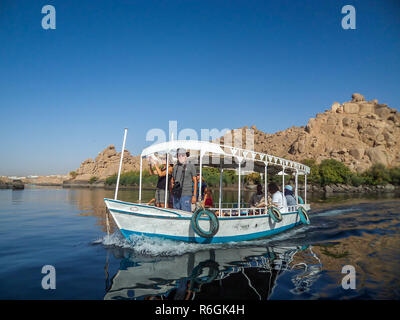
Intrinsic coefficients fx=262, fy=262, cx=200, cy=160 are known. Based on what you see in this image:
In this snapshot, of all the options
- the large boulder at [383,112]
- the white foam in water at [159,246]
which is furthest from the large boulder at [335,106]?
the white foam in water at [159,246]

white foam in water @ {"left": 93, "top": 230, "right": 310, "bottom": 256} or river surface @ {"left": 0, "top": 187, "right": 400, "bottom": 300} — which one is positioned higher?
white foam in water @ {"left": 93, "top": 230, "right": 310, "bottom": 256}

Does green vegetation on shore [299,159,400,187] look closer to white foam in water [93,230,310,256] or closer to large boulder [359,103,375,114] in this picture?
white foam in water [93,230,310,256]

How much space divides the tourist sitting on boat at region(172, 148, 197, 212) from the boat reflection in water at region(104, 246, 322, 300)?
1857mm

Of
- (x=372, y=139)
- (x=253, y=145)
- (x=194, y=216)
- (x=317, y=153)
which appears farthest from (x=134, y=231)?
(x=253, y=145)

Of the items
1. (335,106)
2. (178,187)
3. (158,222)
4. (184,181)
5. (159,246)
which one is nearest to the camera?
Result: (158,222)

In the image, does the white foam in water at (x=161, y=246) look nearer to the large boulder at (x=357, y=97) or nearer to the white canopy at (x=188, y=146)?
the white canopy at (x=188, y=146)

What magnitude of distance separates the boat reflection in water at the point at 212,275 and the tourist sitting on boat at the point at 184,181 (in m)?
1.86

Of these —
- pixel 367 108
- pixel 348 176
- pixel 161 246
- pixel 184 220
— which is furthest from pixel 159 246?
pixel 367 108

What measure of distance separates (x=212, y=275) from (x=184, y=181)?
3.55 meters

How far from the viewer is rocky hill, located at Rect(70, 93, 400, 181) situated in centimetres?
10456

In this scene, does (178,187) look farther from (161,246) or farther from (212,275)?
(212,275)

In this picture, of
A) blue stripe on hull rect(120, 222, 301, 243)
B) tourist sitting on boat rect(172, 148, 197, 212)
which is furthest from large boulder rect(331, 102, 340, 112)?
tourist sitting on boat rect(172, 148, 197, 212)

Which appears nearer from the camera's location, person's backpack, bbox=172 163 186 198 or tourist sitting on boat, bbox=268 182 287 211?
person's backpack, bbox=172 163 186 198

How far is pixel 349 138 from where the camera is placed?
4719 inches
